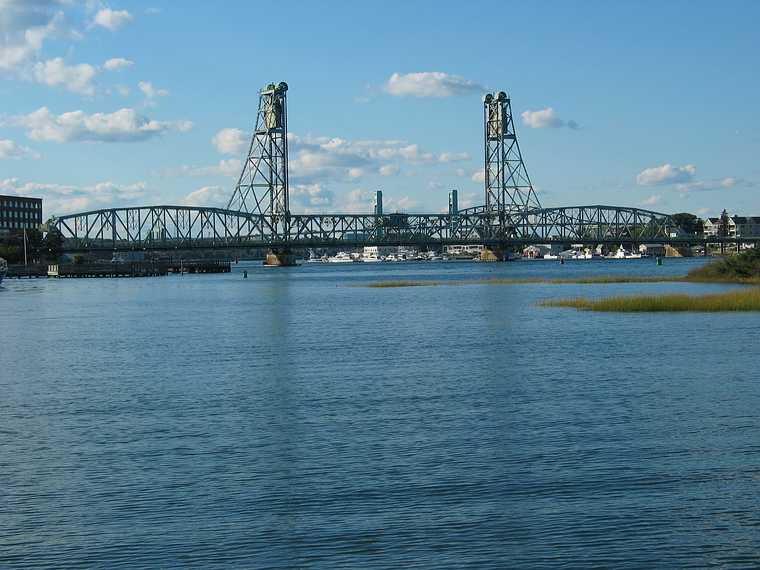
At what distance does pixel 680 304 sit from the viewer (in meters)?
70.4

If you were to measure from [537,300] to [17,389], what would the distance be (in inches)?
2218

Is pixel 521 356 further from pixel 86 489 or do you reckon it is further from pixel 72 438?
pixel 86 489

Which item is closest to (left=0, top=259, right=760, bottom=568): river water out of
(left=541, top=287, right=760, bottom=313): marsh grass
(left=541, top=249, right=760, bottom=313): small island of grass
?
(left=541, top=287, right=760, bottom=313): marsh grass

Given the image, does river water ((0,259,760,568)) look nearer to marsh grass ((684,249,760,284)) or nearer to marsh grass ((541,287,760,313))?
marsh grass ((541,287,760,313))

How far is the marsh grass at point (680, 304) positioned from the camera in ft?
226

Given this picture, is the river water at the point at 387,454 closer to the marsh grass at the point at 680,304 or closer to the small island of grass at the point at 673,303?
the marsh grass at the point at 680,304

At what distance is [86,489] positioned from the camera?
894 inches

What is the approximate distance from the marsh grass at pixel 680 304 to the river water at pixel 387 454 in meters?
16.5

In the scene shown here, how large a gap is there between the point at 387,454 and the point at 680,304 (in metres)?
48.9

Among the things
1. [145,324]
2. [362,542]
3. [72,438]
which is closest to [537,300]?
[145,324]

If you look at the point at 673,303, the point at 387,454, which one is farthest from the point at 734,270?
the point at 387,454

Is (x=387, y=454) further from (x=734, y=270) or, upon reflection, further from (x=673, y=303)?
(x=734, y=270)

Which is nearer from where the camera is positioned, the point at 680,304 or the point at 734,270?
the point at 680,304

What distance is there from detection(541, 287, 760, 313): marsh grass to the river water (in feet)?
54.0
